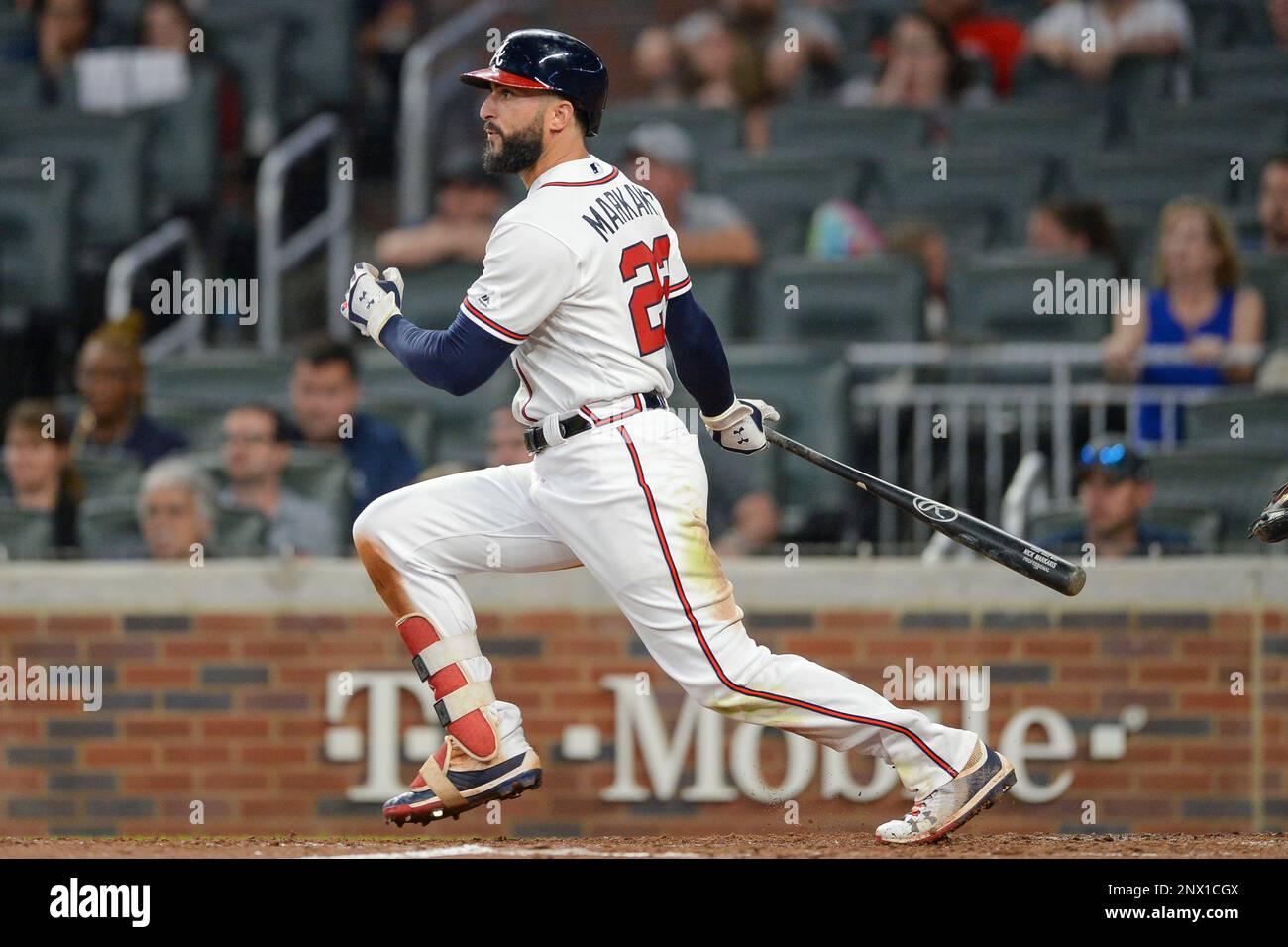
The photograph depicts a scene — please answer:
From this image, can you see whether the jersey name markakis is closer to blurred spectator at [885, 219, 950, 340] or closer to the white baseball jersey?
the white baseball jersey

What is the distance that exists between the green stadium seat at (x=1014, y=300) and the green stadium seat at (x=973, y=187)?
2.63 feet

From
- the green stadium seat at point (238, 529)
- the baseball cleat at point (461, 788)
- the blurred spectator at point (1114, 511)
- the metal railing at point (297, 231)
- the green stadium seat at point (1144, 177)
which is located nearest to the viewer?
the baseball cleat at point (461, 788)

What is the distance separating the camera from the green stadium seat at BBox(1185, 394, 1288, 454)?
7.08m

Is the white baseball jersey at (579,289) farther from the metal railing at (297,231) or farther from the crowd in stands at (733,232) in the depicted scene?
the metal railing at (297,231)

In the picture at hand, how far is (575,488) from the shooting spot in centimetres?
466

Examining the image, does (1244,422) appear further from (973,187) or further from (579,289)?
(579,289)

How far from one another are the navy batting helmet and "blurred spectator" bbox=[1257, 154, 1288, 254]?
412 centimetres

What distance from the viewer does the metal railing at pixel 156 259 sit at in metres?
8.65

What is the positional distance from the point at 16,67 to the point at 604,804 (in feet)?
17.1

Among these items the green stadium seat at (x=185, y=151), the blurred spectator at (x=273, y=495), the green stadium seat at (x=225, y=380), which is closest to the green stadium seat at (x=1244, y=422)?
the blurred spectator at (x=273, y=495)

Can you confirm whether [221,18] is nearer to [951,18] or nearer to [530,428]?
[951,18]

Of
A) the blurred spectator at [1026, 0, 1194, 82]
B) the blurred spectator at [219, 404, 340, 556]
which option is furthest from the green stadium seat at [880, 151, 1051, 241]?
the blurred spectator at [219, 404, 340, 556]

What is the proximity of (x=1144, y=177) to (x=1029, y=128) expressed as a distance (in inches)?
24.9

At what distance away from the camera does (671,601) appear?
4.60 metres
